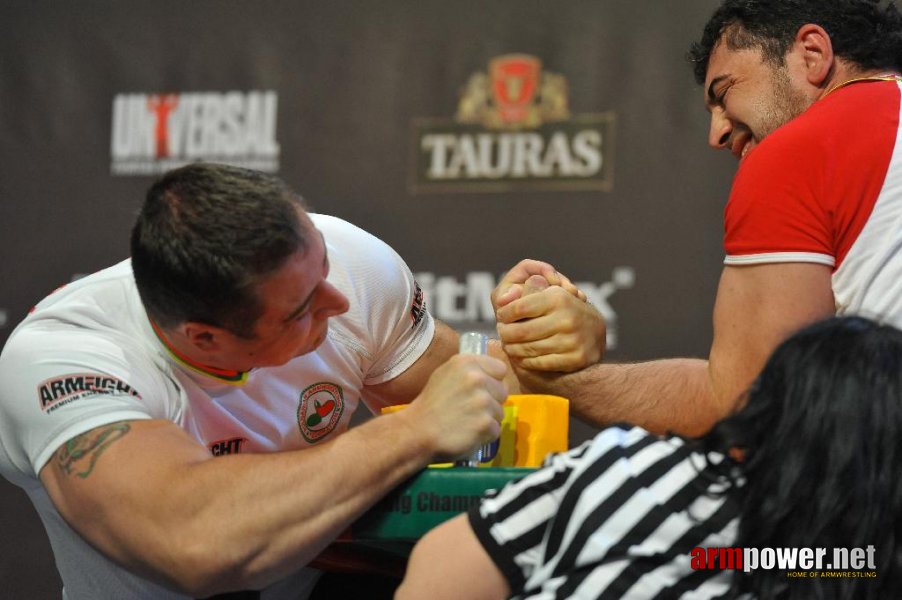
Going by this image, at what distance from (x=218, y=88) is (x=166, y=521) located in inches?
89.0

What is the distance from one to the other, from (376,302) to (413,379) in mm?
207

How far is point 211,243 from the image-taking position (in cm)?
159

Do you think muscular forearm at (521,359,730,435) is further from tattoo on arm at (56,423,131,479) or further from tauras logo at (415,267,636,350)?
tauras logo at (415,267,636,350)

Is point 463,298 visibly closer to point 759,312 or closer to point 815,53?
point 815,53

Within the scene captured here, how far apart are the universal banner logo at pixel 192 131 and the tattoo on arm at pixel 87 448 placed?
1939 millimetres

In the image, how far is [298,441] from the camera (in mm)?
1936

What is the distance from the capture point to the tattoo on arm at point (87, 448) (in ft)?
5.01

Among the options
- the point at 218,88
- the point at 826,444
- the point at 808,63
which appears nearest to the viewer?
the point at 826,444

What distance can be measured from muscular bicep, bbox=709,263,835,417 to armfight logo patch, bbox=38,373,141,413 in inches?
35.3

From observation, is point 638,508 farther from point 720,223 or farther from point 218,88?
point 218,88

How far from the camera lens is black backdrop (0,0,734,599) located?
312 cm

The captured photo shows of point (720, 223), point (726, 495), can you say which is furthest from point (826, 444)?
point (720, 223)

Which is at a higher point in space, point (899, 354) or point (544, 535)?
point (899, 354)

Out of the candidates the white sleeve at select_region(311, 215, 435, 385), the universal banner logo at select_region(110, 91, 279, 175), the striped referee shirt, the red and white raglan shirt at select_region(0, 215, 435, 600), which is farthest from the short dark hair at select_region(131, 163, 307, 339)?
the universal banner logo at select_region(110, 91, 279, 175)
